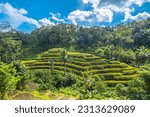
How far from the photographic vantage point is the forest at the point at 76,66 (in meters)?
33.6

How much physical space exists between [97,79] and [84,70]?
821 cm

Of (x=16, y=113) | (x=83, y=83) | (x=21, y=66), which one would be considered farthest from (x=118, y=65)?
(x=16, y=113)

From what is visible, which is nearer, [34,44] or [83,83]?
[83,83]

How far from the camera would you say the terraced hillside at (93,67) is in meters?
57.2

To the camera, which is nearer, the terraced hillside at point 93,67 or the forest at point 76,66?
the forest at point 76,66

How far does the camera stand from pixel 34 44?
318ft

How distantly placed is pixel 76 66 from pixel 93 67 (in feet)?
10.6

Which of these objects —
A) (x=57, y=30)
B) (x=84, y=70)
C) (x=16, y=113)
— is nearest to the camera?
(x=16, y=113)

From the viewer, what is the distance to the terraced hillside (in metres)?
57.2

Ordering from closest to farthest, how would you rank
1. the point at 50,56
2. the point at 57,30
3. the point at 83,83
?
the point at 83,83 → the point at 50,56 → the point at 57,30

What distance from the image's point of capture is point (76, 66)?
63969 mm

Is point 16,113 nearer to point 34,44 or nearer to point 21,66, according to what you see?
point 21,66

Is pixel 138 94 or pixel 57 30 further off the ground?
pixel 57 30

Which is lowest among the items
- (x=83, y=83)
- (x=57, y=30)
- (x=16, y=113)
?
(x=83, y=83)
